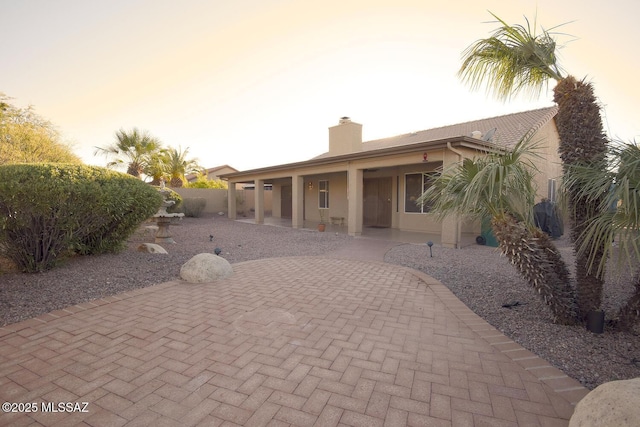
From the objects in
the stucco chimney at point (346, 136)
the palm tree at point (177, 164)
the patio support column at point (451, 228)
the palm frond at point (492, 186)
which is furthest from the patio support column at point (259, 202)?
the palm frond at point (492, 186)

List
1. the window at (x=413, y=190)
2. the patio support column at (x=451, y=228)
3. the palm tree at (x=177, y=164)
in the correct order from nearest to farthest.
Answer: the patio support column at (x=451, y=228) < the window at (x=413, y=190) < the palm tree at (x=177, y=164)

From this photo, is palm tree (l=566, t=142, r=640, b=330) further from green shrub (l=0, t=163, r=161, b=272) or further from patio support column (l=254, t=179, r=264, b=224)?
patio support column (l=254, t=179, r=264, b=224)

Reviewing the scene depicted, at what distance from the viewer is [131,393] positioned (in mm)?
2174

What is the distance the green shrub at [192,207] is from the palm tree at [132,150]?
5575 millimetres

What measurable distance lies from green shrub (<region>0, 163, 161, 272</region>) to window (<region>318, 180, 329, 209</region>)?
469 inches

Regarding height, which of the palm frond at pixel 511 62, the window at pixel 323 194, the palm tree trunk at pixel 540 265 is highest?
the palm frond at pixel 511 62

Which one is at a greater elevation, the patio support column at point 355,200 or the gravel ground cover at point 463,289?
the patio support column at point 355,200

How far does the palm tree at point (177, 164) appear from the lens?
24.4 m

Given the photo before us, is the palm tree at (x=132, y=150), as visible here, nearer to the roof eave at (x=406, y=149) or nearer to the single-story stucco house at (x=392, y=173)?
the single-story stucco house at (x=392, y=173)

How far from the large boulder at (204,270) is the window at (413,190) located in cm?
906

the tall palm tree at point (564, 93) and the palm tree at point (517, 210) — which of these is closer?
the tall palm tree at point (564, 93)

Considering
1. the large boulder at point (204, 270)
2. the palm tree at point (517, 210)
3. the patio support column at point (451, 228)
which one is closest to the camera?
the palm tree at point (517, 210)

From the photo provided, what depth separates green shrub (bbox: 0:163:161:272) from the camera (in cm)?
436

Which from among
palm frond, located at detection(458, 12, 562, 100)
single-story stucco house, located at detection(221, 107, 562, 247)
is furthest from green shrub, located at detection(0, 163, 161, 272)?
single-story stucco house, located at detection(221, 107, 562, 247)
